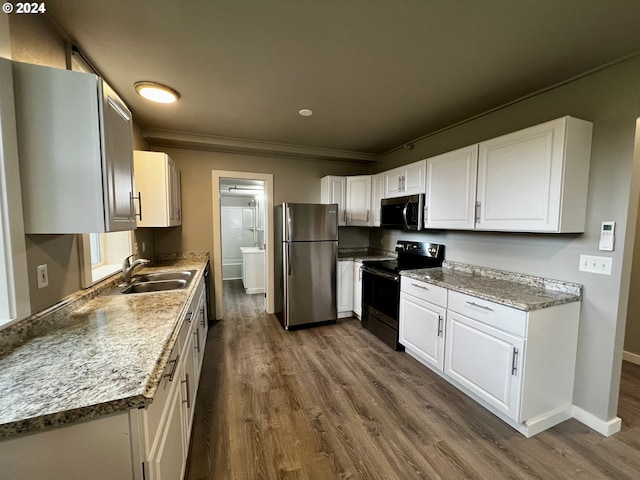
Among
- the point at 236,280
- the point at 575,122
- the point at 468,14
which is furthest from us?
the point at 236,280

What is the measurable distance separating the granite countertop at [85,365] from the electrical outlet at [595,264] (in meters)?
2.60

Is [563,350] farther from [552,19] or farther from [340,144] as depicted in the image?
[340,144]

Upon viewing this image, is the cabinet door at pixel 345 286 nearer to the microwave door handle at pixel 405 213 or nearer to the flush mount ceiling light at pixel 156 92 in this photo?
the microwave door handle at pixel 405 213

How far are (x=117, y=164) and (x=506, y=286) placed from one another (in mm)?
2783

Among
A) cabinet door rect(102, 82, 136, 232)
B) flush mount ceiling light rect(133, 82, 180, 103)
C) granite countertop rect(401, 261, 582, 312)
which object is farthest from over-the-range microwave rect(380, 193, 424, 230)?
cabinet door rect(102, 82, 136, 232)

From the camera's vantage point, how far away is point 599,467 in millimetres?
1564

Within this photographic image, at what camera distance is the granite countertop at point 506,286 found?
1780 millimetres

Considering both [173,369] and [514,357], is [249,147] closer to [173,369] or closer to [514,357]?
[173,369]

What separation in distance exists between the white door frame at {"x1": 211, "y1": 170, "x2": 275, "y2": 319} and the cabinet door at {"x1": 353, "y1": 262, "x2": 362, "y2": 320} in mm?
1225

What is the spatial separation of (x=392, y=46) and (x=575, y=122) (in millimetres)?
1312

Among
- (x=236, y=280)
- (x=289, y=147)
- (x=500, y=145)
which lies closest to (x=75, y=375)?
(x=500, y=145)

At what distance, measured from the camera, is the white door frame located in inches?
143

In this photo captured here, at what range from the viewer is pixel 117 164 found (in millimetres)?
1397

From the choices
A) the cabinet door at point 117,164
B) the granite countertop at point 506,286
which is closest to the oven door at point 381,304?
the granite countertop at point 506,286
